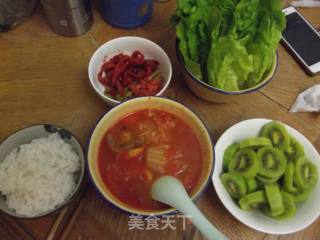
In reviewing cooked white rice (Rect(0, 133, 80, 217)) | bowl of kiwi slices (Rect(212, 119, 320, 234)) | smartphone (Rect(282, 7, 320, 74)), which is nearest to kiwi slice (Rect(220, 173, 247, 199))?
bowl of kiwi slices (Rect(212, 119, 320, 234))

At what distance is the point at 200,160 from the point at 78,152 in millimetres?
272

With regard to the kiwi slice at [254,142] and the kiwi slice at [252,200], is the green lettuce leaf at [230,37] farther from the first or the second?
the kiwi slice at [252,200]

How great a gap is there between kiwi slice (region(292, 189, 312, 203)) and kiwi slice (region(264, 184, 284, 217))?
0.04m

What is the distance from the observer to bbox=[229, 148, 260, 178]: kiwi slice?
796 mm

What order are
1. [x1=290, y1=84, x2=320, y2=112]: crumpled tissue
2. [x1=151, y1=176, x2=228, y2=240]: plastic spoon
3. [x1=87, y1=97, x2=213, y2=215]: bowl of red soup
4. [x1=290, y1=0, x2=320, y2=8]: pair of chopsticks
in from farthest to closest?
[x1=290, y1=0, x2=320, y2=8]: pair of chopsticks, [x1=290, y1=84, x2=320, y2=112]: crumpled tissue, [x1=87, y1=97, x2=213, y2=215]: bowl of red soup, [x1=151, y1=176, x2=228, y2=240]: plastic spoon

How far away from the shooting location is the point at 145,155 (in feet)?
2.58

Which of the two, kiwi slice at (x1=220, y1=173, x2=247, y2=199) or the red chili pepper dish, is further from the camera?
the red chili pepper dish

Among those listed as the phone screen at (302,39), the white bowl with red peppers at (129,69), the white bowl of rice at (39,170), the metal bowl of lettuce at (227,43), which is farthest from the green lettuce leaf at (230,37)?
the white bowl of rice at (39,170)

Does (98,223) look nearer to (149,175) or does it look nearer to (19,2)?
(149,175)

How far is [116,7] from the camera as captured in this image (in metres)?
1.01

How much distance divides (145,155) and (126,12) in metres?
0.45

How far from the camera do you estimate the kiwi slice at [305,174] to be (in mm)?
798

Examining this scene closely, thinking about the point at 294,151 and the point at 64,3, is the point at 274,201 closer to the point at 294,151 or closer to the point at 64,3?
the point at 294,151

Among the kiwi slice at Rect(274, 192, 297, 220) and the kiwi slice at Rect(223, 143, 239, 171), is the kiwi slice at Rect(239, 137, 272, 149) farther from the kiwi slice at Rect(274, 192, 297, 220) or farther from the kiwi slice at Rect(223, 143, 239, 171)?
the kiwi slice at Rect(274, 192, 297, 220)
